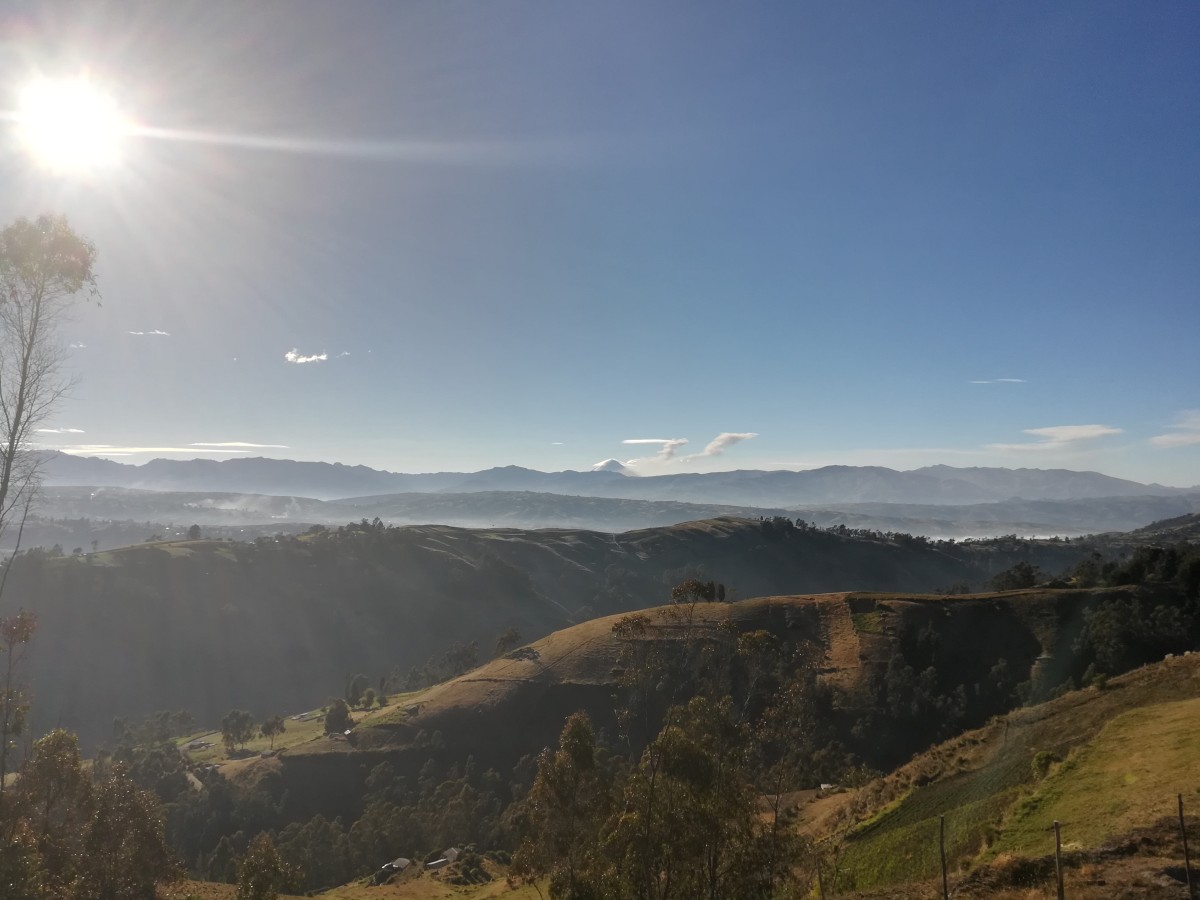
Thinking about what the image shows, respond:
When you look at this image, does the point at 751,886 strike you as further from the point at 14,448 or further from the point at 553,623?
the point at 553,623

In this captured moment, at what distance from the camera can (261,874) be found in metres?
17.2

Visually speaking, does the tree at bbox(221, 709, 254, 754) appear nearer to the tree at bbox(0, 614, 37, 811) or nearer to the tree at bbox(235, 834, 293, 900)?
the tree at bbox(235, 834, 293, 900)

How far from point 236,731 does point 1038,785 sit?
375 feet

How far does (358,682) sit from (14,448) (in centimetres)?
11414

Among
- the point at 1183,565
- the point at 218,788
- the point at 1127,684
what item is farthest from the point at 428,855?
the point at 1183,565

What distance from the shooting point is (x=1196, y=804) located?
15461mm

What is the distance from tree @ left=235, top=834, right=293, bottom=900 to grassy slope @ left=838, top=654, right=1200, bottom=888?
18.1 meters

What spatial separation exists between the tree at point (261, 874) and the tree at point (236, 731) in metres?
97.0

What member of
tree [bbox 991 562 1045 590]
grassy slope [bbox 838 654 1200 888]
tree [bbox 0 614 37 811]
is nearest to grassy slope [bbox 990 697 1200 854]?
grassy slope [bbox 838 654 1200 888]

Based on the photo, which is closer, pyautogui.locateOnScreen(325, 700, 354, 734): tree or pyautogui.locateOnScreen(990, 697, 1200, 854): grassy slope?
pyautogui.locateOnScreen(990, 697, 1200, 854): grassy slope

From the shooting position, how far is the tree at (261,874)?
1702cm

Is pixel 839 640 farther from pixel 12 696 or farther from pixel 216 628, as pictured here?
pixel 216 628

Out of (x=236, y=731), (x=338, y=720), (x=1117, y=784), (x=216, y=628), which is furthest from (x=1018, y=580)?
(x=216, y=628)

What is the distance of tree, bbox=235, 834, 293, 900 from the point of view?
1702 centimetres
